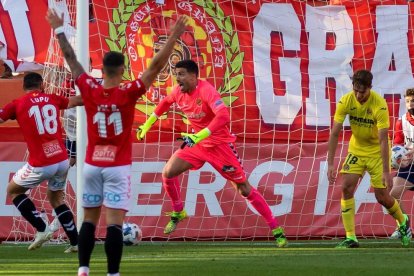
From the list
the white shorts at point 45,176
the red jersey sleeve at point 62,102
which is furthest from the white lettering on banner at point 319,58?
the red jersey sleeve at point 62,102

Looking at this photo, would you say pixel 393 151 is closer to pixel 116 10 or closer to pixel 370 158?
pixel 370 158

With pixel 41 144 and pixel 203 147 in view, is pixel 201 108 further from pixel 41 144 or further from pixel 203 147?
pixel 41 144

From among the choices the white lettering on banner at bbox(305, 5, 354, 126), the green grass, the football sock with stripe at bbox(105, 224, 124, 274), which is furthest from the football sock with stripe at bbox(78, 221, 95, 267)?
the white lettering on banner at bbox(305, 5, 354, 126)

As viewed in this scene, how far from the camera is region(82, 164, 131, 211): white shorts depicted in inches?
305

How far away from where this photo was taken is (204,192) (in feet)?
44.3

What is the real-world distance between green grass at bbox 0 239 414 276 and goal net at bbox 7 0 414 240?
1054mm

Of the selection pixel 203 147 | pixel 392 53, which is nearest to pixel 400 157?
pixel 392 53

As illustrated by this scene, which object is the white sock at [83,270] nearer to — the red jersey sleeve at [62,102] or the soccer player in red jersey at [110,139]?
the soccer player in red jersey at [110,139]

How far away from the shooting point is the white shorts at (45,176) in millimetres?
10898

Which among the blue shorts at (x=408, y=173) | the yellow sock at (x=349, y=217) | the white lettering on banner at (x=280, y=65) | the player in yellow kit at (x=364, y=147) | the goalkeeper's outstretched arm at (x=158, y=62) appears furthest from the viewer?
the white lettering on banner at (x=280, y=65)

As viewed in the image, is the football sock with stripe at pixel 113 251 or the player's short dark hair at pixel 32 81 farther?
the player's short dark hair at pixel 32 81

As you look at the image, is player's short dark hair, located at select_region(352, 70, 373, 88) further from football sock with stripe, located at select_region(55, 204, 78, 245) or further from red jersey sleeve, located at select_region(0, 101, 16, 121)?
red jersey sleeve, located at select_region(0, 101, 16, 121)

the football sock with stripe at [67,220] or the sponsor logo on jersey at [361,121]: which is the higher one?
the sponsor logo on jersey at [361,121]

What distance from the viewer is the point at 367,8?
14.3 metres
